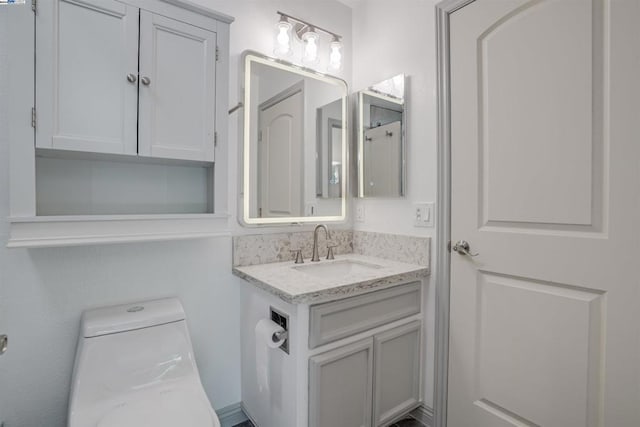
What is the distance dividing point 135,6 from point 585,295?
1.97m

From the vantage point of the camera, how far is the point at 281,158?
183cm

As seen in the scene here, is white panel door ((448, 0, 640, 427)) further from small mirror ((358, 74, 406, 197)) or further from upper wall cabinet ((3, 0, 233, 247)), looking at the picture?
upper wall cabinet ((3, 0, 233, 247))

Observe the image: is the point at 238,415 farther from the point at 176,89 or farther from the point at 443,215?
the point at 176,89

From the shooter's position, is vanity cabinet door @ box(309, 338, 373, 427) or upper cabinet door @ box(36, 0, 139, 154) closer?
upper cabinet door @ box(36, 0, 139, 154)

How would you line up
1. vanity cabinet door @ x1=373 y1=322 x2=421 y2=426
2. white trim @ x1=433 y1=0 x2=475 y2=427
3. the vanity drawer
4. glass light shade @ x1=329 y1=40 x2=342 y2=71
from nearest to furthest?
the vanity drawer
vanity cabinet door @ x1=373 y1=322 x2=421 y2=426
white trim @ x1=433 y1=0 x2=475 y2=427
glass light shade @ x1=329 y1=40 x2=342 y2=71

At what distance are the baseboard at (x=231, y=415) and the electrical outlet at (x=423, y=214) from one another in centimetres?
137

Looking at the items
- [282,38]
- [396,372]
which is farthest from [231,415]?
[282,38]

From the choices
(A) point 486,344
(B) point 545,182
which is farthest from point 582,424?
(B) point 545,182

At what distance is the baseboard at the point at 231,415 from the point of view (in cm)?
161

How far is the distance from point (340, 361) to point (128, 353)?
85 cm

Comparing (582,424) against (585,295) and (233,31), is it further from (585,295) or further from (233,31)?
(233,31)

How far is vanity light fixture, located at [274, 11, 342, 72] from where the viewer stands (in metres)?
1.75

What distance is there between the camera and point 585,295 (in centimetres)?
114

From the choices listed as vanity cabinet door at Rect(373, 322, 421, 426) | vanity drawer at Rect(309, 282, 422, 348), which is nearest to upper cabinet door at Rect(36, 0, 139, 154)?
vanity drawer at Rect(309, 282, 422, 348)
